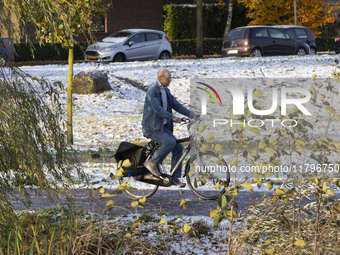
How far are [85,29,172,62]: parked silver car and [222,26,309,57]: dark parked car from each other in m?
2.88

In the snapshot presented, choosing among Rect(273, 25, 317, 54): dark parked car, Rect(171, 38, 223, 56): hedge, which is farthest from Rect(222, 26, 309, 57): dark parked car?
Rect(171, 38, 223, 56): hedge

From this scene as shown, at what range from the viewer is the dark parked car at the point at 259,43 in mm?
25766

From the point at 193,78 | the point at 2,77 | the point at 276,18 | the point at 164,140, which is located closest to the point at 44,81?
the point at 2,77

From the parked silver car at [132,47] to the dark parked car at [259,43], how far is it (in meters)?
2.88

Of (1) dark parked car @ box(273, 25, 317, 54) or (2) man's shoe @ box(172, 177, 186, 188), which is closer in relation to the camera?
(2) man's shoe @ box(172, 177, 186, 188)

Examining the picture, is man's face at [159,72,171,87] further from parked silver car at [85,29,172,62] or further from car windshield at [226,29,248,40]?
car windshield at [226,29,248,40]

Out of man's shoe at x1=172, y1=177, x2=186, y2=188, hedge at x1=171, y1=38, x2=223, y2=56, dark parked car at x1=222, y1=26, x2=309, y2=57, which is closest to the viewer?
man's shoe at x1=172, y1=177, x2=186, y2=188

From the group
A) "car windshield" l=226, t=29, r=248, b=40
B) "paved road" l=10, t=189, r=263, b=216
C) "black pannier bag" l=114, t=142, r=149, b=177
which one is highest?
"car windshield" l=226, t=29, r=248, b=40

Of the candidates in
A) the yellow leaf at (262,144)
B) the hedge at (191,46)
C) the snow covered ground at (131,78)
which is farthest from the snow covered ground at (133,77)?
the hedge at (191,46)

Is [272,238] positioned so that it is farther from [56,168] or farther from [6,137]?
[6,137]

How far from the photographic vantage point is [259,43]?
2608 cm

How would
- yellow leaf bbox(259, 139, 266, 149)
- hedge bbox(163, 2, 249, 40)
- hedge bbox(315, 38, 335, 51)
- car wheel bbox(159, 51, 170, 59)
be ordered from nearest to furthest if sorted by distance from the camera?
yellow leaf bbox(259, 139, 266, 149) → car wheel bbox(159, 51, 170, 59) → hedge bbox(163, 2, 249, 40) → hedge bbox(315, 38, 335, 51)

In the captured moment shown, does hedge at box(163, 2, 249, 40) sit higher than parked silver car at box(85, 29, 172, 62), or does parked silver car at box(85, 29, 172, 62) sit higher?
hedge at box(163, 2, 249, 40)

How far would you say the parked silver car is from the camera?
79.8 feet
